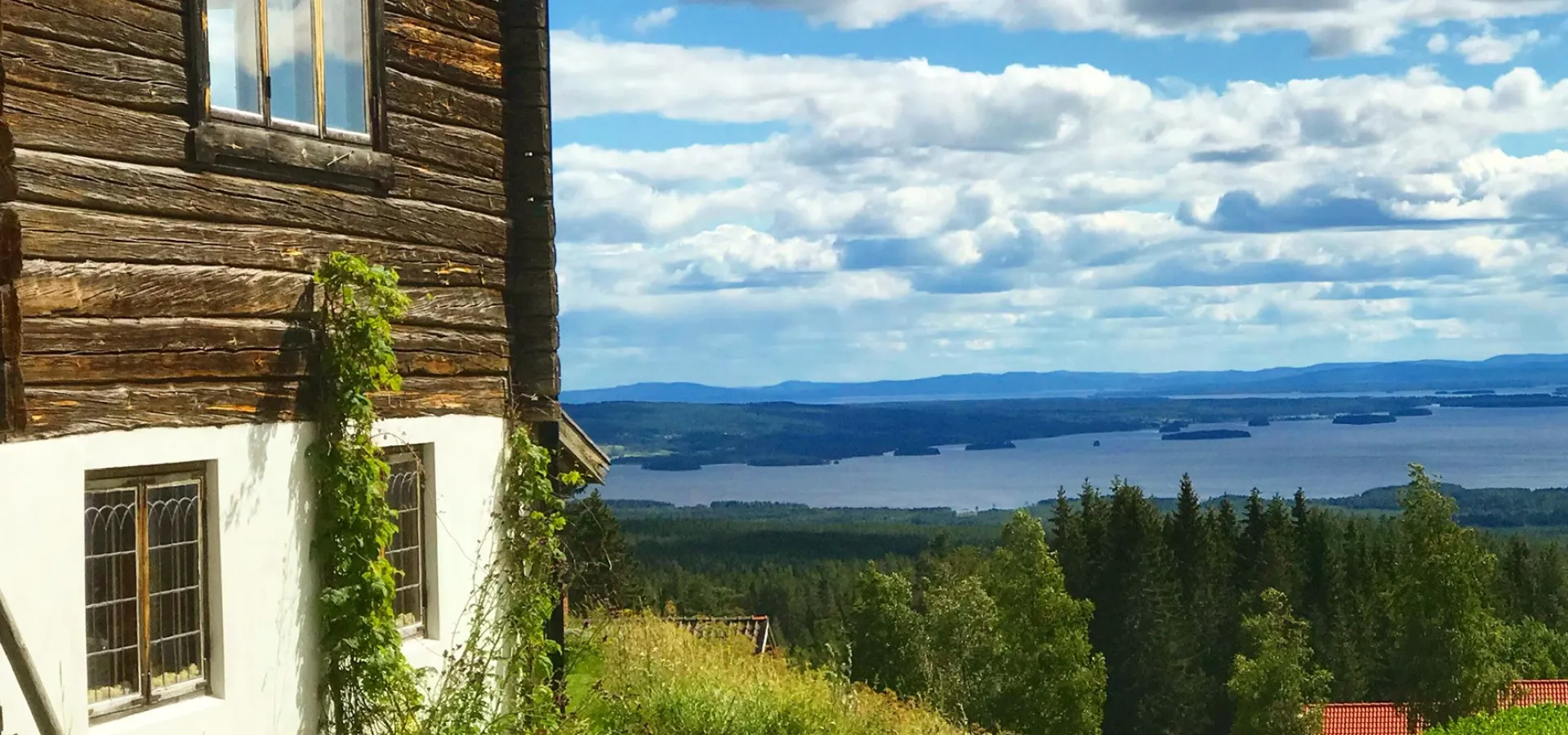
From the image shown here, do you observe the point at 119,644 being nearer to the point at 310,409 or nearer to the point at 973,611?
the point at 310,409

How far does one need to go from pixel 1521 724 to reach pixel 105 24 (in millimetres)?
27117

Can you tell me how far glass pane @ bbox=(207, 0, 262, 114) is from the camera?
8.25 metres

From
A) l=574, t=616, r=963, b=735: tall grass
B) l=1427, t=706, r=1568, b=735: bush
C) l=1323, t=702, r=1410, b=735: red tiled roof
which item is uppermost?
l=574, t=616, r=963, b=735: tall grass

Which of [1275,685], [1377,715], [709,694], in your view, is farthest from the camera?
[1377,715]

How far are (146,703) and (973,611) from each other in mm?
48957

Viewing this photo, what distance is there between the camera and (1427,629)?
175 feet

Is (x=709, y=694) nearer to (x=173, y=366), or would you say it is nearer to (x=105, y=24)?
(x=173, y=366)

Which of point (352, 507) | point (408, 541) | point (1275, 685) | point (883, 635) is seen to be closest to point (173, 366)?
point (352, 507)

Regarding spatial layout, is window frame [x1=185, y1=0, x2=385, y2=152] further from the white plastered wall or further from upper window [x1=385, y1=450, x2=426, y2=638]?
upper window [x1=385, y1=450, x2=426, y2=638]

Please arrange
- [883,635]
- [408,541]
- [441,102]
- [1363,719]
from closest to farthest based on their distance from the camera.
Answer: [408,541] < [441,102] < [883,635] < [1363,719]

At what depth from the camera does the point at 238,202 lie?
8.37 metres

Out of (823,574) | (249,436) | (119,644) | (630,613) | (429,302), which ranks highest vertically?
(429,302)

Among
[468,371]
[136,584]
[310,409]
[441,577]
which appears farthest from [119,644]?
[468,371]

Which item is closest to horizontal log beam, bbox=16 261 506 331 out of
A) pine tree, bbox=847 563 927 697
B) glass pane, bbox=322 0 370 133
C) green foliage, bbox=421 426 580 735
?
glass pane, bbox=322 0 370 133
